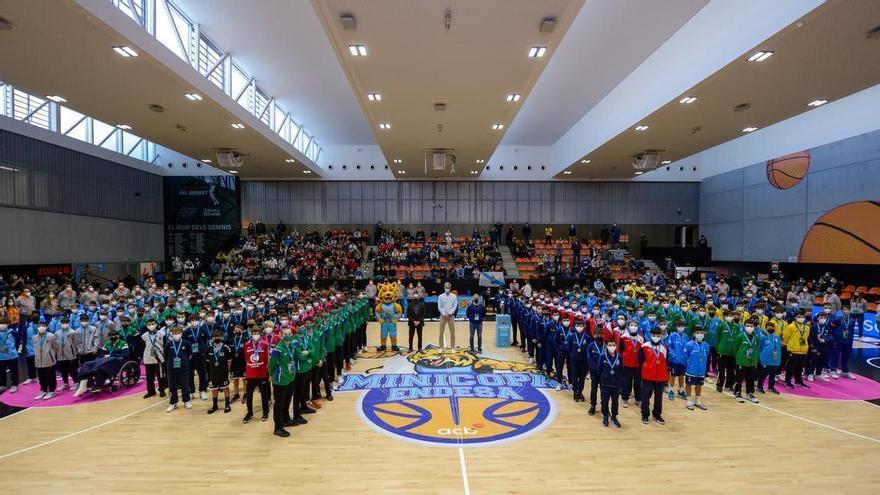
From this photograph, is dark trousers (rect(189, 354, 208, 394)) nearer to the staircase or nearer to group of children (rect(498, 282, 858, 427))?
group of children (rect(498, 282, 858, 427))

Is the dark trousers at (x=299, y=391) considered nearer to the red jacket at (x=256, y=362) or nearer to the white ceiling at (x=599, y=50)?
the red jacket at (x=256, y=362)

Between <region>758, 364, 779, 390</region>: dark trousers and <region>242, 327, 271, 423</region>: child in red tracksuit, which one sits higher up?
<region>242, 327, 271, 423</region>: child in red tracksuit

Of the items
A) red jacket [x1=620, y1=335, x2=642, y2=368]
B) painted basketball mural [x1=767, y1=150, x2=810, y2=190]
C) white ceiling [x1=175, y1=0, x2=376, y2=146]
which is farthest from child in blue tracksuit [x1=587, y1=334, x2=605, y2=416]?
painted basketball mural [x1=767, y1=150, x2=810, y2=190]

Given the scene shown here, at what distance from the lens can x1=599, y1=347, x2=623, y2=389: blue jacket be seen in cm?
677

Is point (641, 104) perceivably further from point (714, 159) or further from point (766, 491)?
point (714, 159)

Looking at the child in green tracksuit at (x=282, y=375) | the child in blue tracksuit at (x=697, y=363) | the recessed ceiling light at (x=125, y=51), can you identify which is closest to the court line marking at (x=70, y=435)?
the child in green tracksuit at (x=282, y=375)

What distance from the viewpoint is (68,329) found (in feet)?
28.6

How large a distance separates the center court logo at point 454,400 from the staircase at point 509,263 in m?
13.6

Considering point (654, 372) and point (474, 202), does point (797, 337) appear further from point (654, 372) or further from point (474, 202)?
point (474, 202)

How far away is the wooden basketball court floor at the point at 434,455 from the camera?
5148mm

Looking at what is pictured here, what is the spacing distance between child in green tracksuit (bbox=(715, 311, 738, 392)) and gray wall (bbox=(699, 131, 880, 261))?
15020 mm

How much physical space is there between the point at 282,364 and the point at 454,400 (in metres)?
3.33

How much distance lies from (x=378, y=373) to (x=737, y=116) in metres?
15.0

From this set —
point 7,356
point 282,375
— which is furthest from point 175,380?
point 7,356
